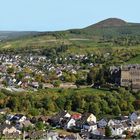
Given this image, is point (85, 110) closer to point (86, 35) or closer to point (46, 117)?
point (46, 117)

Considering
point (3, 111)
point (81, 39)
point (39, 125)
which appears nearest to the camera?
point (39, 125)

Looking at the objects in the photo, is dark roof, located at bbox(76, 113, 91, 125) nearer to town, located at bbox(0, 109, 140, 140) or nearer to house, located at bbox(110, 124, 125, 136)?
town, located at bbox(0, 109, 140, 140)

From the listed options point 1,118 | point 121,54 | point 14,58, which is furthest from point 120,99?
point 14,58

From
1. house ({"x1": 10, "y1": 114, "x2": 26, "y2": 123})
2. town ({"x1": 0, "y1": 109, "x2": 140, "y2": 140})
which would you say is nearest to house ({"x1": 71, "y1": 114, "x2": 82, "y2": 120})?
town ({"x1": 0, "y1": 109, "x2": 140, "y2": 140})

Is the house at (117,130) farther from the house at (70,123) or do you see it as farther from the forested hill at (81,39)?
the forested hill at (81,39)

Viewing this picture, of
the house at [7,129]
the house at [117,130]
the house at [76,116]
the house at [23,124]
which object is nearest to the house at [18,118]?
the house at [23,124]

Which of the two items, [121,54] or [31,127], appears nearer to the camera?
[31,127]

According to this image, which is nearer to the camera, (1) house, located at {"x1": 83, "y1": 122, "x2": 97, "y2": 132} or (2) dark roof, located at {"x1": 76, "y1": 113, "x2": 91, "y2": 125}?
(1) house, located at {"x1": 83, "y1": 122, "x2": 97, "y2": 132}

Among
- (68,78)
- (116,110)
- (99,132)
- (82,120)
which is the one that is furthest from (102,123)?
(68,78)

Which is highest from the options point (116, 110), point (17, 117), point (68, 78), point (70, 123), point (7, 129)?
point (7, 129)

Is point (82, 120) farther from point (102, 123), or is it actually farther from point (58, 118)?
point (58, 118)

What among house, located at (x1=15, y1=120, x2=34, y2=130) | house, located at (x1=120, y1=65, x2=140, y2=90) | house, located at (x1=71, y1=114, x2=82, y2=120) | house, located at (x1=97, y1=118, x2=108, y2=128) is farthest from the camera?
house, located at (x1=120, y1=65, x2=140, y2=90)
